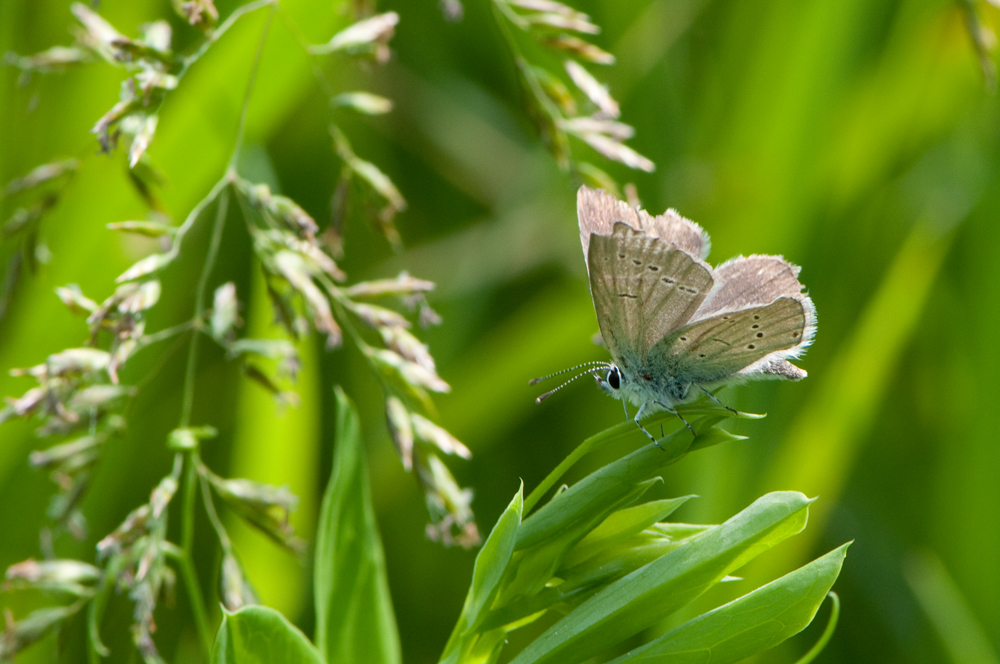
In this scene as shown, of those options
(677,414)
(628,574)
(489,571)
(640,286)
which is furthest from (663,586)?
(640,286)

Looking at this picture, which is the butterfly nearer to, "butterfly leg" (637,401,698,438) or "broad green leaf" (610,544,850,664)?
"butterfly leg" (637,401,698,438)

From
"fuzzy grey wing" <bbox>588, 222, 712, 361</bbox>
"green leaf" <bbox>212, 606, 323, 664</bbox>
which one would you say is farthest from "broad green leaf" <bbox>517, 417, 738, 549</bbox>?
"fuzzy grey wing" <bbox>588, 222, 712, 361</bbox>

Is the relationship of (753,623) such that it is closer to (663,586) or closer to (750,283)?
(663,586)

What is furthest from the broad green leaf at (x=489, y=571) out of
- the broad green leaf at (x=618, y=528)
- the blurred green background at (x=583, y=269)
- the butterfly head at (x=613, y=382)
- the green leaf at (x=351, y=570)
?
the blurred green background at (x=583, y=269)

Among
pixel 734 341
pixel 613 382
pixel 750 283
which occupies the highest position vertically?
pixel 750 283

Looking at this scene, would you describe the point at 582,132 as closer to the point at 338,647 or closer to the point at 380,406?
the point at 338,647

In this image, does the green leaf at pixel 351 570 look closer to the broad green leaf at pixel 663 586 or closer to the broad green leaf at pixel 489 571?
the broad green leaf at pixel 489 571
